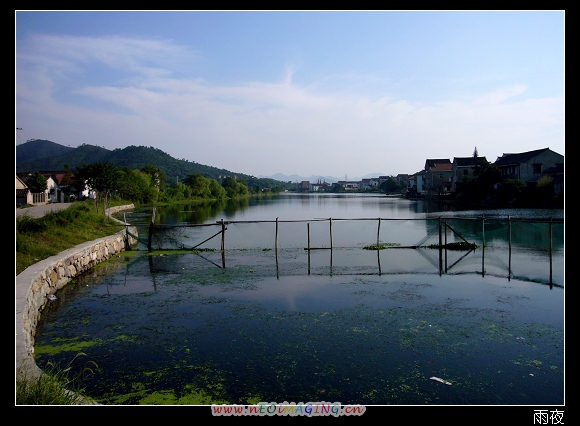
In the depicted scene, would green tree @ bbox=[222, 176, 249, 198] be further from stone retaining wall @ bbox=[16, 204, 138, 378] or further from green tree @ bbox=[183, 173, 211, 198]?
stone retaining wall @ bbox=[16, 204, 138, 378]

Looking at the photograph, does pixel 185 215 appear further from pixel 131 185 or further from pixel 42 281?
pixel 42 281

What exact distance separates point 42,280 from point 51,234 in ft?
16.9

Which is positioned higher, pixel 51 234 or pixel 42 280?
pixel 51 234

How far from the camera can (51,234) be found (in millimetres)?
14070

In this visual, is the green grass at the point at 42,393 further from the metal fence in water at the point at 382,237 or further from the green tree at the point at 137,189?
the green tree at the point at 137,189

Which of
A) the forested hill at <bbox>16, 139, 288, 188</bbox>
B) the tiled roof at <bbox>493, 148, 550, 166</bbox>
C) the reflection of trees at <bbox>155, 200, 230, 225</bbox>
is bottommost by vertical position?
the reflection of trees at <bbox>155, 200, 230, 225</bbox>

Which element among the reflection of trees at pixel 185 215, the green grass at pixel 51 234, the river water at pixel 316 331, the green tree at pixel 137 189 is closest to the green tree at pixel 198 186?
the green tree at pixel 137 189

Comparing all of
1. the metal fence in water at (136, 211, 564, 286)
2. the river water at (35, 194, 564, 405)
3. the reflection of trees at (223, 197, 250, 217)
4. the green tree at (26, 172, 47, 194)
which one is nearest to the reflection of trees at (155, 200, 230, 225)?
the reflection of trees at (223, 197, 250, 217)

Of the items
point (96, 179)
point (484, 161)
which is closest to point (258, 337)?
point (96, 179)

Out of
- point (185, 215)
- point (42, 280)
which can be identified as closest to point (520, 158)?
point (185, 215)

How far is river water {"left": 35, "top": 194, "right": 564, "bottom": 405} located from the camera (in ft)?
18.1

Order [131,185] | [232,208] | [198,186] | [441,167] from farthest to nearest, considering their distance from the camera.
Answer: [198,186]
[441,167]
[232,208]
[131,185]

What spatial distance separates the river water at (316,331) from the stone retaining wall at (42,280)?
→ 1.13 feet

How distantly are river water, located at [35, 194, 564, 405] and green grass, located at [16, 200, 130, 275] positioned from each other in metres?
1.33
